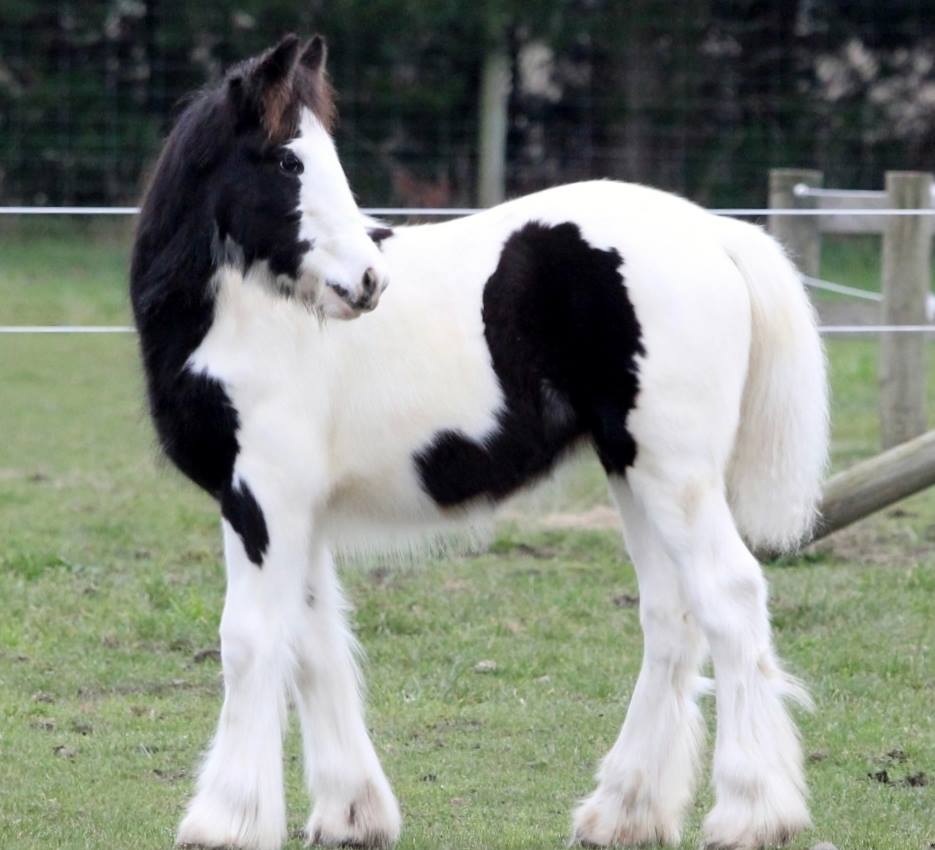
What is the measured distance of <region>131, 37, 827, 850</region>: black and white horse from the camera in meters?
3.88

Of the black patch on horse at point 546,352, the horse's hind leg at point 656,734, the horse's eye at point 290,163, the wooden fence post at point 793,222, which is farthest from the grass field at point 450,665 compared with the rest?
the wooden fence post at point 793,222

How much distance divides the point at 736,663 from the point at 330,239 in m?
1.33

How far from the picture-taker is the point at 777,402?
163 inches

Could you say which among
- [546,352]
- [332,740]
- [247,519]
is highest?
[546,352]

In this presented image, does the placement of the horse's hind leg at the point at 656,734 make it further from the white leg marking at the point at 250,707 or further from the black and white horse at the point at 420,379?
the white leg marking at the point at 250,707

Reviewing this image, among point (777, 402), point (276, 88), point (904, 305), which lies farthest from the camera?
point (904, 305)

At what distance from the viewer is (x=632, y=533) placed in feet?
14.1

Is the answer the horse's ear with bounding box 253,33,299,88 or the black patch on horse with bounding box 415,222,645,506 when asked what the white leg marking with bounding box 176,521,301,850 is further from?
the horse's ear with bounding box 253,33,299,88


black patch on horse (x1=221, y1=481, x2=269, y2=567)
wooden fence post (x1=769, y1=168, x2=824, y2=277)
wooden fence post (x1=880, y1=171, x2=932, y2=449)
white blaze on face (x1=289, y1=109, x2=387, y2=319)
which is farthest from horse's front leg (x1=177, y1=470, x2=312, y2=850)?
wooden fence post (x1=769, y1=168, x2=824, y2=277)

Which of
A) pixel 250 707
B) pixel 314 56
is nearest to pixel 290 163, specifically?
pixel 314 56

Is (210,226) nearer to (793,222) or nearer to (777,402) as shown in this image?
(777,402)

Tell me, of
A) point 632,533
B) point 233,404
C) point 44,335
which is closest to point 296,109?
point 233,404

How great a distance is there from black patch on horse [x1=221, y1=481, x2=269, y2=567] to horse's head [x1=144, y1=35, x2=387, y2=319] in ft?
1.52

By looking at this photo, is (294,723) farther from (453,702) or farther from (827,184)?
(827,184)
